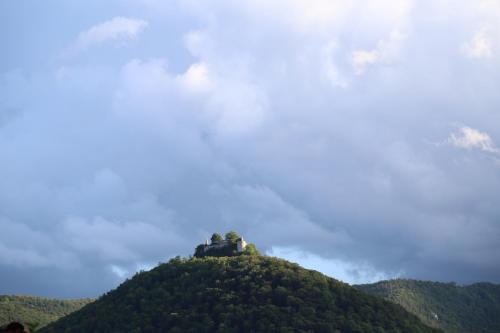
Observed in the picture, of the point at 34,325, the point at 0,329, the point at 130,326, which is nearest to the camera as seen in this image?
the point at 0,329

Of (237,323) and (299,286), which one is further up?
(299,286)

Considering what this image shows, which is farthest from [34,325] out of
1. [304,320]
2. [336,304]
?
[336,304]

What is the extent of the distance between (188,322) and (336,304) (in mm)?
42867

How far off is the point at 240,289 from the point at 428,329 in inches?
2209

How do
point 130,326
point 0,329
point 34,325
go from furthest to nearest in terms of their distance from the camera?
point 130,326, point 34,325, point 0,329

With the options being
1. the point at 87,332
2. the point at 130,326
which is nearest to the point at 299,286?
the point at 130,326

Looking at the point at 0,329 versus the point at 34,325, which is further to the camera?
the point at 34,325

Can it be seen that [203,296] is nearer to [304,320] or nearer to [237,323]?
[237,323]

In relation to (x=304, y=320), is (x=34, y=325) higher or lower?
lower

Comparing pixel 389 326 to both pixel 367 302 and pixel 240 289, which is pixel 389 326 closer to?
pixel 367 302

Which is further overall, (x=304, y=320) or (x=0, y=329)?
(x=304, y=320)

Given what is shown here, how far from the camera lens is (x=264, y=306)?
18838cm

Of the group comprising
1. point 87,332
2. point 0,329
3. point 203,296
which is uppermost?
point 203,296

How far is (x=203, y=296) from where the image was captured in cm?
19688
